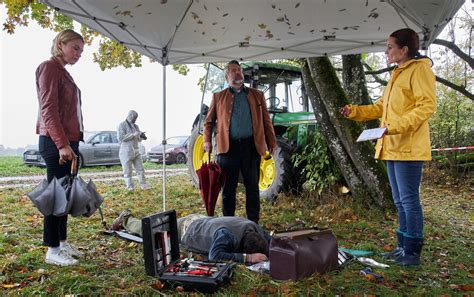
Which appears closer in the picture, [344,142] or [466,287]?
[466,287]

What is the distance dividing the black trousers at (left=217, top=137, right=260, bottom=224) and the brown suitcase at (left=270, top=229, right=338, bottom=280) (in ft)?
4.38

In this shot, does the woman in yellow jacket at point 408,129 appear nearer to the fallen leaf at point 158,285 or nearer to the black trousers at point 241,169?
the black trousers at point 241,169

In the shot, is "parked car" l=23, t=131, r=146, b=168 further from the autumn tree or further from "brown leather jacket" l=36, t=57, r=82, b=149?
"brown leather jacket" l=36, t=57, r=82, b=149

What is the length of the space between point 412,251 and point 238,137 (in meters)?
1.90

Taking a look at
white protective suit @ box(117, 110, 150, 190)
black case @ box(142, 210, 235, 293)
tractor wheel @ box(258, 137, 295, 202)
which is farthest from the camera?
white protective suit @ box(117, 110, 150, 190)

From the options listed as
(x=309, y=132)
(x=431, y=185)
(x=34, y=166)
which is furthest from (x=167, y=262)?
(x=34, y=166)

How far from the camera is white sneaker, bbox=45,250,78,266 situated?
3.13 metres

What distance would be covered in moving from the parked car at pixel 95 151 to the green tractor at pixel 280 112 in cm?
817

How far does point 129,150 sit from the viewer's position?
27.5 feet

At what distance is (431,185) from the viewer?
8.67 meters

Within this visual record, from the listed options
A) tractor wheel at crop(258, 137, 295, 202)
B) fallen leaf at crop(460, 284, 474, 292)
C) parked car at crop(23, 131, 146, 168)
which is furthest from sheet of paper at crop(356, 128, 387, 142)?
parked car at crop(23, 131, 146, 168)

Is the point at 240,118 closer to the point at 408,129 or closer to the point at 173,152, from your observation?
the point at 408,129

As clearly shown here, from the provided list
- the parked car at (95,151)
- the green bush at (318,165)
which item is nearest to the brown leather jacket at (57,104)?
the green bush at (318,165)

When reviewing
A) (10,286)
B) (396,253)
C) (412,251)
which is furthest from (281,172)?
(10,286)
